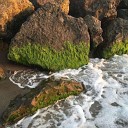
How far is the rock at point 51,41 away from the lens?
8984mm

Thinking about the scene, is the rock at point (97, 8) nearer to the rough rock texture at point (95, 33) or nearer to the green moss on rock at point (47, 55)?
the rough rock texture at point (95, 33)

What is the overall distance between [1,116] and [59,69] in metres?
2.77

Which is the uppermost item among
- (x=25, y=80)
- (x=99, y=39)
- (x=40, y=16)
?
(x=40, y=16)

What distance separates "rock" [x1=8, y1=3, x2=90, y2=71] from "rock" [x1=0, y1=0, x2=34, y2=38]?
0.69 m

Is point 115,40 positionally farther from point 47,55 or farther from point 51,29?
point 47,55

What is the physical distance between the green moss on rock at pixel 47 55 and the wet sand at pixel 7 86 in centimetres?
24

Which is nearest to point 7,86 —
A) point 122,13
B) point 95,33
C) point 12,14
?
point 12,14

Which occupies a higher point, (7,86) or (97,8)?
(97,8)

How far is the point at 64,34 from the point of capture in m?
9.18

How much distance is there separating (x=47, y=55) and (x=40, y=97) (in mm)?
2274

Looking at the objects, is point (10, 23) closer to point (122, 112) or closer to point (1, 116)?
point (1, 116)

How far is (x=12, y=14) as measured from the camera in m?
9.60

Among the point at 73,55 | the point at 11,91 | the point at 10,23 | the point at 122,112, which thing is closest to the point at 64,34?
A: the point at 73,55

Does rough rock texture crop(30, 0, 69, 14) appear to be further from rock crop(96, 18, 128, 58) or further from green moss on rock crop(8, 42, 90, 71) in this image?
green moss on rock crop(8, 42, 90, 71)
